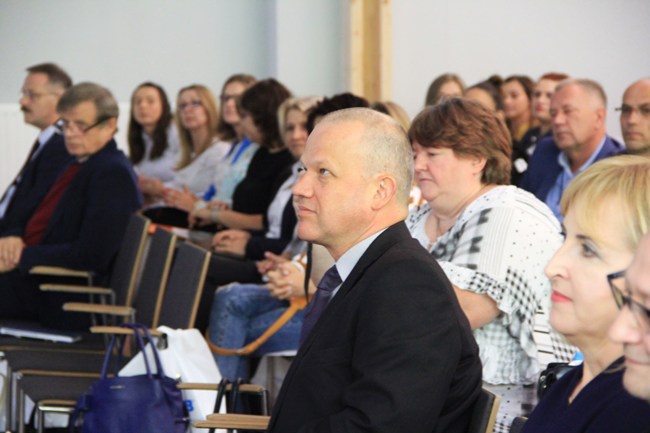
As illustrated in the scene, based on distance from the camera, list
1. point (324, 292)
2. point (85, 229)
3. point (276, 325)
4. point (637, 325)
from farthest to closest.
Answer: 1. point (85, 229)
2. point (276, 325)
3. point (324, 292)
4. point (637, 325)

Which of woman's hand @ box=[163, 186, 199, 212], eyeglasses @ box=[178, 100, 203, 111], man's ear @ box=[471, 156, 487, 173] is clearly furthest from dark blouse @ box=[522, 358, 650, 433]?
eyeglasses @ box=[178, 100, 203, 111]

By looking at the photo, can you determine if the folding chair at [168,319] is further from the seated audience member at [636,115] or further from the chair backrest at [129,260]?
the seated audience member at [636,115]

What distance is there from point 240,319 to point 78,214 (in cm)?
98

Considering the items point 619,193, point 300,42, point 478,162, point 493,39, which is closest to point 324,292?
point 478,162

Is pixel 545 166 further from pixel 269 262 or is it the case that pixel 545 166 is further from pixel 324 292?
pixel 324 292

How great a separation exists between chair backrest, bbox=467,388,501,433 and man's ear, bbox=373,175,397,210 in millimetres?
462

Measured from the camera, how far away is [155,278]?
427cm

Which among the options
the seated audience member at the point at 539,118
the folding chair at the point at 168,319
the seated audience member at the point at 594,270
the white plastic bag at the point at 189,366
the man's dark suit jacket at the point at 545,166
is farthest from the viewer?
the seated audience member at the point at 539,118

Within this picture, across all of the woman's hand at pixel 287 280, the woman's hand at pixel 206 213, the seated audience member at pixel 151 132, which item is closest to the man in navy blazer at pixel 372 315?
the woman's hand at pixel 287 280

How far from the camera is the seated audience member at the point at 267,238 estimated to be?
482cm

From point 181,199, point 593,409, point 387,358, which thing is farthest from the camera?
point 181,199

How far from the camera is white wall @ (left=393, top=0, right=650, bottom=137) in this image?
27.2ft

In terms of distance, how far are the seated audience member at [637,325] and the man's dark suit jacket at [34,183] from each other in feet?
14.8

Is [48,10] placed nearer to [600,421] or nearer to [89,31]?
[89,31]
